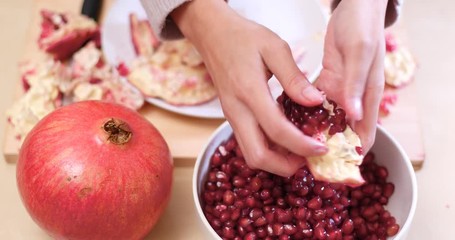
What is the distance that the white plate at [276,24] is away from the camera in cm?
125

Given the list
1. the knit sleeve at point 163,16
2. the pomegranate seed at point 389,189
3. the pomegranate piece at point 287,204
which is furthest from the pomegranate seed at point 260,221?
A: the knit sleeve at point 163,16

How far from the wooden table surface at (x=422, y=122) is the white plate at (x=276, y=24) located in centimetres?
13

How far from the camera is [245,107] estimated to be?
0.87m

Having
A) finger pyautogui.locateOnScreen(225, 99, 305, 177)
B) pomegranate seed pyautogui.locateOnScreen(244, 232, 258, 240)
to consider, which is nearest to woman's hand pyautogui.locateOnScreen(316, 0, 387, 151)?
finger pyautogui.locateOnScreen(225, 99, 305, 177)

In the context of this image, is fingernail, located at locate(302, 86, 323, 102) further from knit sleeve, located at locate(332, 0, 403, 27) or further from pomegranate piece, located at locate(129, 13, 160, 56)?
pomegranate piece, located at locate(129, 13, 160, 56)

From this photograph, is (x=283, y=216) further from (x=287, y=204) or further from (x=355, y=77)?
(x=355, y=77)

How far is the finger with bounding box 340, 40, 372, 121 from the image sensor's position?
84cm

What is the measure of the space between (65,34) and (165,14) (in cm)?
29

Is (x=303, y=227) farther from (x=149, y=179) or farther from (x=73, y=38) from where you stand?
(x=73, y=38)

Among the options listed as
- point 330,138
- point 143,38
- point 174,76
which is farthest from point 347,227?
point 143,38

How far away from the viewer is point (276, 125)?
0.81 meters

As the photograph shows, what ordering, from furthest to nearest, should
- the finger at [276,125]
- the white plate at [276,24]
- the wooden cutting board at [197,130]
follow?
the white plate at [276,24], the wooden cutting board at [197,130], the finger at [276,125]

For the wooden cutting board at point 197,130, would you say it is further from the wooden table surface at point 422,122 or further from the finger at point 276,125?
the finger at point 276,125

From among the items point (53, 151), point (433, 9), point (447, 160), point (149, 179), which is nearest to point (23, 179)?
point (53, 151)
